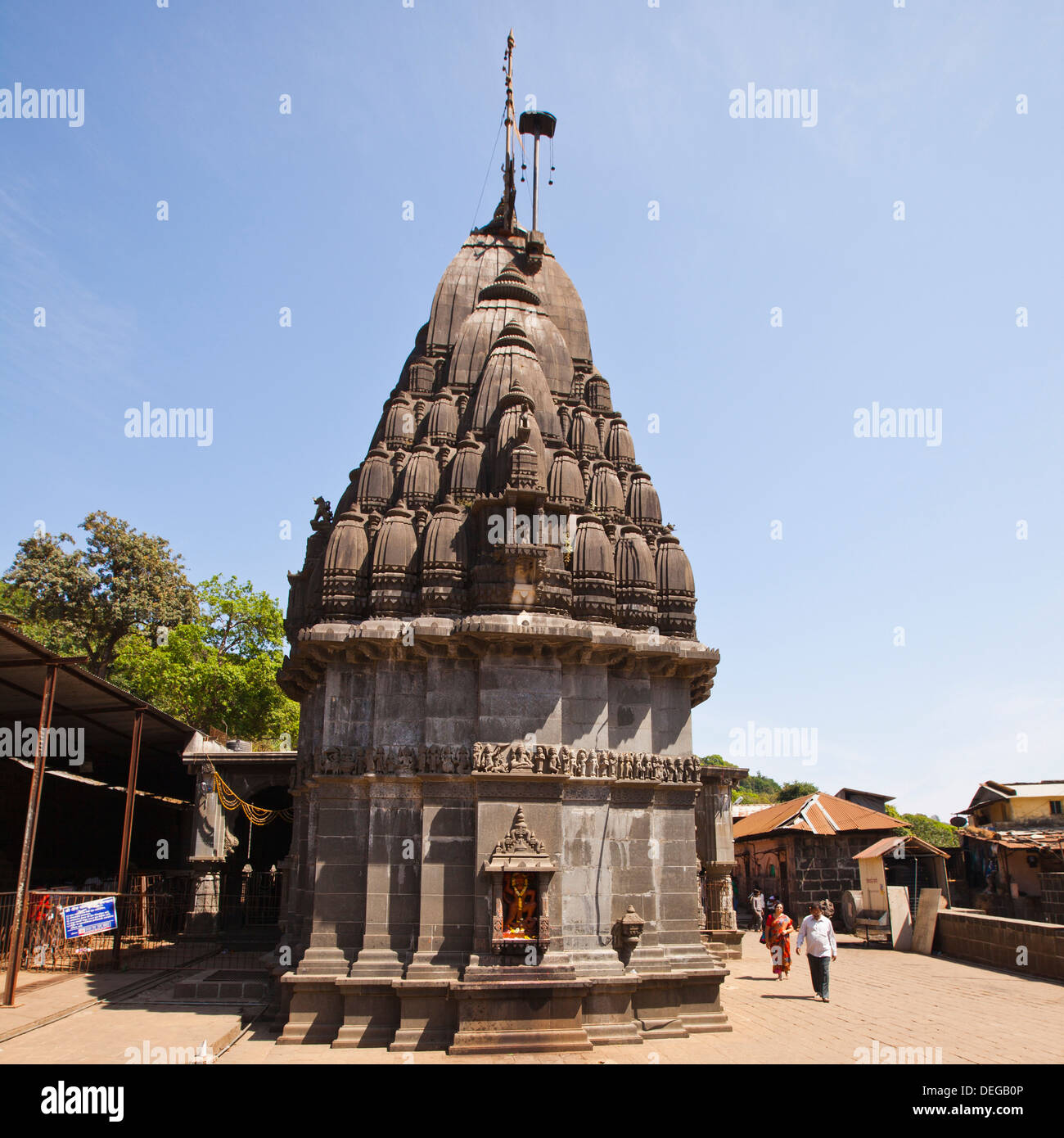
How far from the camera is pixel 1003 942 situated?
19453 mm

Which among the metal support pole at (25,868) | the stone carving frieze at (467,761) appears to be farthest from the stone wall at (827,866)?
the metal support pole at (25,868)

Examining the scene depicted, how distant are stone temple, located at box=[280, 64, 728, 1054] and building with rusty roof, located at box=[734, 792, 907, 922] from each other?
19.5 metres

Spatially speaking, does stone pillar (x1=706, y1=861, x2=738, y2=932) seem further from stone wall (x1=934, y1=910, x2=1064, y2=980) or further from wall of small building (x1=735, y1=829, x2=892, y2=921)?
wall of small building (x1=735, y1=829, x2=892, y2=921)

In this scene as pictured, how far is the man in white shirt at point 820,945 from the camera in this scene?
15.2m

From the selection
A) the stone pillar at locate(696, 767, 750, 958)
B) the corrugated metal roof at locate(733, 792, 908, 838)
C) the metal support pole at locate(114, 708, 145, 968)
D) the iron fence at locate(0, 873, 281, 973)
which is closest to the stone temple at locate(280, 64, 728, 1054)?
the metal support pole at locate(114, 708, 145, 968)

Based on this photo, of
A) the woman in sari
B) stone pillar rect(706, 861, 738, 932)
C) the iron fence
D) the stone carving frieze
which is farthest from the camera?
stone pillar rect(706, 861, 738, 932)

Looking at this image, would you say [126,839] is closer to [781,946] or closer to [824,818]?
[781,946]

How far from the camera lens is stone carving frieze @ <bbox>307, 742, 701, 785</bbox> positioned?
1309 centimetres

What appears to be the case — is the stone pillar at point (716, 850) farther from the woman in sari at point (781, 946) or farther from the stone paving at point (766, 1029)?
the stone paving at point (766, 1029)

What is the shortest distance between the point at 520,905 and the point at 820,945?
623cm

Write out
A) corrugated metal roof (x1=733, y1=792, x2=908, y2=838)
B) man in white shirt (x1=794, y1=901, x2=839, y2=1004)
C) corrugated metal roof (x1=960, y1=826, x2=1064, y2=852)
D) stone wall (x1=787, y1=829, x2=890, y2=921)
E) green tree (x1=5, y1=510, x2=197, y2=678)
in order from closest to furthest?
man in white shirt (x1=794, y1=901, x2=839, y2=1004), corrugated metal roof (x1=960, y1=826, x2=1064, y2=852), stone wall (x1=787, y1=829, x2=890, y2=921), corrugated metal roof (x1=733, y1=792, x2=908, y2=838), green tree (x1=5, y1=510, x2=197, y2=678)

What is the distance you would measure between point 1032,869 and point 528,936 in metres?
19.7

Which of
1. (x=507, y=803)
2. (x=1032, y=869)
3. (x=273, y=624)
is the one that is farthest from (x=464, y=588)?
(x=273, y=624)
